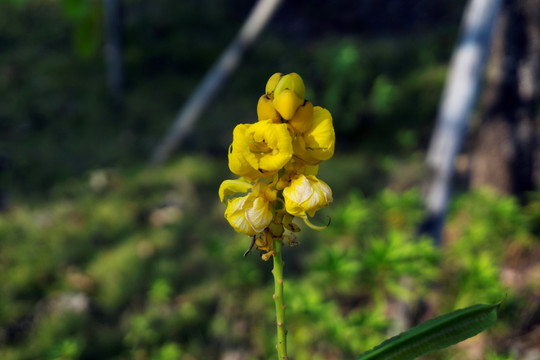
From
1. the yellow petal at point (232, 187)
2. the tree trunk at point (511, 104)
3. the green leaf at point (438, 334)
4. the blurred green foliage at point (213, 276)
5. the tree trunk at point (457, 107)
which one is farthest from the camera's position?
the tree trunk at point (511, 104)

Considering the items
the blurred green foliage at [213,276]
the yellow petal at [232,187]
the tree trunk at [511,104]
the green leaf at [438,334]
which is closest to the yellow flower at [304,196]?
the yellow petal at [232,187]

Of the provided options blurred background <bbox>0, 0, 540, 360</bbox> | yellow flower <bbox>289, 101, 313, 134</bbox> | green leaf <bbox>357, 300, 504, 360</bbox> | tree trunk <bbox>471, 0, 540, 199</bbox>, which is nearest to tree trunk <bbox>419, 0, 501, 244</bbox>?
blurred background <bbox>0, 0, 540, 360</bbox>

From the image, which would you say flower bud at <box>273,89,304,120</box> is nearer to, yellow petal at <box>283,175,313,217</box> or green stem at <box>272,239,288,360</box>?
yellow petal at <box>283,175,313,217</box>

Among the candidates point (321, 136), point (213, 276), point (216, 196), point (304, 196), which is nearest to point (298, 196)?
point (304, 196)

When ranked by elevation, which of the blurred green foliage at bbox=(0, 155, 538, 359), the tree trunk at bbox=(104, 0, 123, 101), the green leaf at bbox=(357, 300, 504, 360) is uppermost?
the tree trunk at bbox=(104, 0, 123, 101)

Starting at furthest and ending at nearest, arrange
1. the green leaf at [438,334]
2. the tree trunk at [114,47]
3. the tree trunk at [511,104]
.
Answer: the tree trunk at [114,47] < the tree trunk at [511,104] < the green leaf at [438,334]

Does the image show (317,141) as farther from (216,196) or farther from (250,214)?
(216,196)

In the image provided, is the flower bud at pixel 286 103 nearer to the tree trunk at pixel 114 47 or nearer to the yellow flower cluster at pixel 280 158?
the yellow flower cluster at pixel 280 158

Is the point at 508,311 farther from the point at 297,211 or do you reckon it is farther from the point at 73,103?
the point at 73,103
